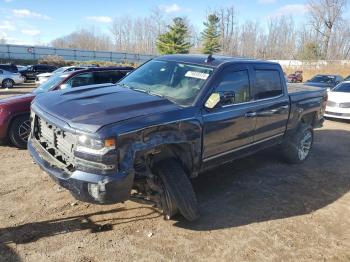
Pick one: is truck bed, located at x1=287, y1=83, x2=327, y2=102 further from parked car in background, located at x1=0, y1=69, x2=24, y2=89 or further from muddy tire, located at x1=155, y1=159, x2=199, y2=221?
parked car in background, located at x1=0, y1=69, x2=24, y2=89

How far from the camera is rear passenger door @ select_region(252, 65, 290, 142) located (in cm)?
537

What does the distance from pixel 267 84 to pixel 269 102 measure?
31cm

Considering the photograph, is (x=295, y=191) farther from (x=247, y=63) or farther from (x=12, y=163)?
(x=12, y=163)

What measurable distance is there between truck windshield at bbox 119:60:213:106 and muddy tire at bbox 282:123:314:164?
105 inches

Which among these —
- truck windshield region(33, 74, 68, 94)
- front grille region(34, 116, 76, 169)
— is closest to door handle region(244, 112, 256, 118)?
front grille region(34, 116, 76, 169)

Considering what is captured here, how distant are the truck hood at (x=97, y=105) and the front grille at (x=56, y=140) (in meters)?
0.16

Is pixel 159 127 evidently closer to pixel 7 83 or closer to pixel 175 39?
pixel 7 83

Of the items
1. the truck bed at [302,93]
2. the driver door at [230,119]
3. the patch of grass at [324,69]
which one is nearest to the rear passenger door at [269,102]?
the driver door at [230,119]

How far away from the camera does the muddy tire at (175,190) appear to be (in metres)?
3.99

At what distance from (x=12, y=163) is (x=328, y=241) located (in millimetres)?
5179

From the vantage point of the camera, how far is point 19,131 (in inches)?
274

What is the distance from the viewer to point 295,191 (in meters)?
5.59

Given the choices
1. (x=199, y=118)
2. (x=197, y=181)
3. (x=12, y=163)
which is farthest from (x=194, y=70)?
(x=12, y=163)

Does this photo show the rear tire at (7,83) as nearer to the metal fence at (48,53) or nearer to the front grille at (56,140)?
the metal fence at (48,53)
